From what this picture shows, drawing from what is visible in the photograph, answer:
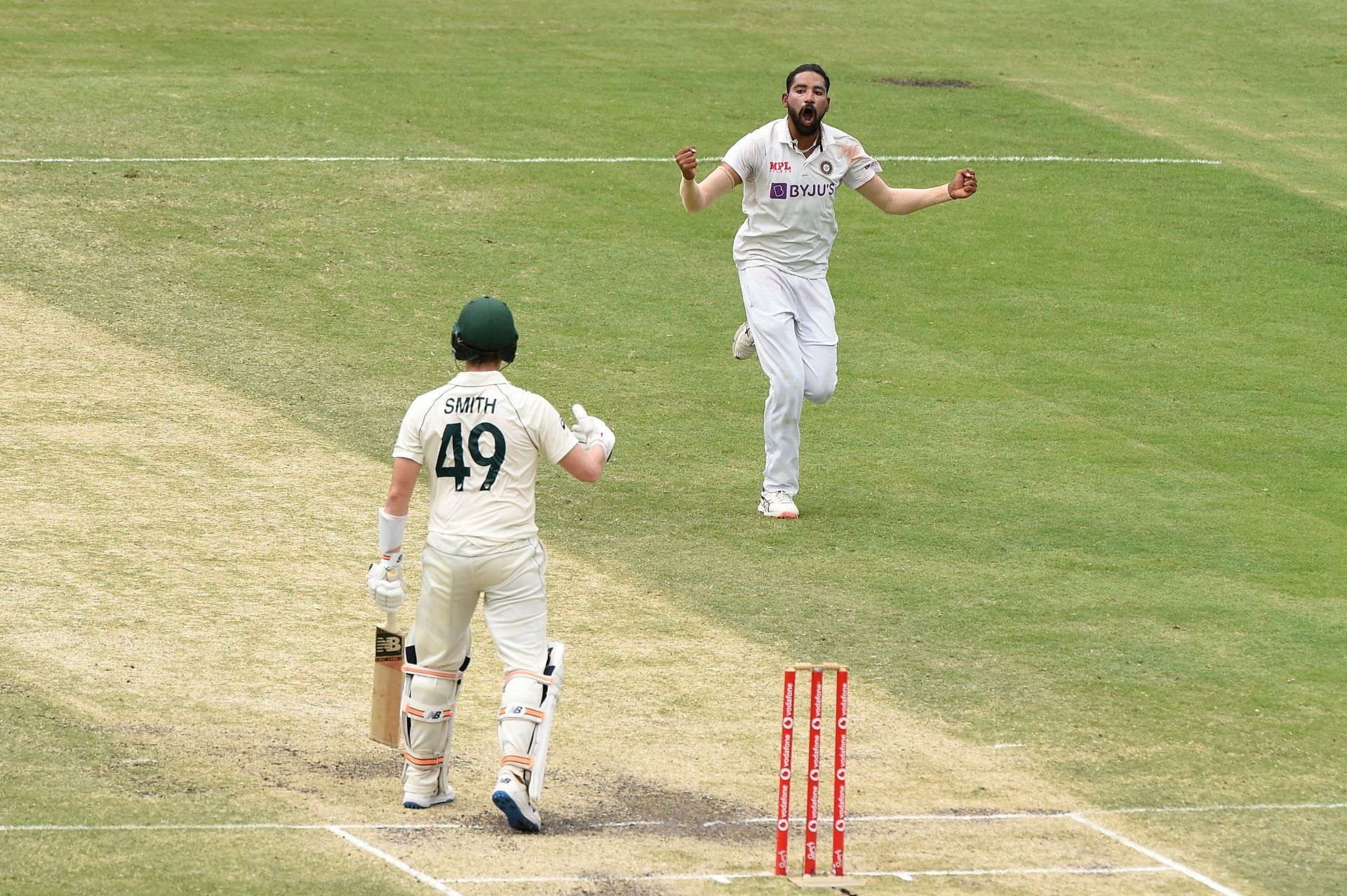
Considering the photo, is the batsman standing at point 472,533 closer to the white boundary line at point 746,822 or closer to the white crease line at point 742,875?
the white boundary line at point 746,822

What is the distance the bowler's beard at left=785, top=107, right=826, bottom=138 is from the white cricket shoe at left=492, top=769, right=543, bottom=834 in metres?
5.99

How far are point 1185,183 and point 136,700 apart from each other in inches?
614

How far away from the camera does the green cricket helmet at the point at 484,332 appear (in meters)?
7.73

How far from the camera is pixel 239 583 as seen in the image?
35.5 ft

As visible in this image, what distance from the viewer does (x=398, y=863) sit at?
721 cm

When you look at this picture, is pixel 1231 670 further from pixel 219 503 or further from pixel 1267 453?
pixel 219 503

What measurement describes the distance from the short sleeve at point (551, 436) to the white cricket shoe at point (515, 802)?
1293mm

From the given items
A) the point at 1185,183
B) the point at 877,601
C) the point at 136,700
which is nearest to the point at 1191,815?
the point at 877,601

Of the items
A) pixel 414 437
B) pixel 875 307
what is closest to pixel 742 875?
pixel 414 437

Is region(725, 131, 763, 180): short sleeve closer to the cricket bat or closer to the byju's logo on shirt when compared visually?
the byju's logo on shirt

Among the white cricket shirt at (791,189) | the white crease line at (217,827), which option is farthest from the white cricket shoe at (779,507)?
the white crease line at (217,827)

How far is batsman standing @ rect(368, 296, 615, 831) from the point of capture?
7680 millimetres

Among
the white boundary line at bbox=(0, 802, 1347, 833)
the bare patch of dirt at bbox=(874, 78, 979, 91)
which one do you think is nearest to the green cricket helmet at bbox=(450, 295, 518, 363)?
the white boundary line at bbox=(0, 802, 1347, 833)

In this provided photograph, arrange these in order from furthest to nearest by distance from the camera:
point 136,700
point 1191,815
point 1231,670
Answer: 1. point 1231,670
2. point 136,700
3. point 1191,815
